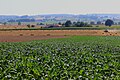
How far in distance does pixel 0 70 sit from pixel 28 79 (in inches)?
117

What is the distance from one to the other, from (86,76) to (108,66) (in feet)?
15.4

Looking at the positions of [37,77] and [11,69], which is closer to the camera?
[37,77]

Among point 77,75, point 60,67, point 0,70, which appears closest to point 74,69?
point 60,67

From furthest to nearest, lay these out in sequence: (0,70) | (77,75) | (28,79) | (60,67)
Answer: (60,67), (0,70), (77,75), (28,79)

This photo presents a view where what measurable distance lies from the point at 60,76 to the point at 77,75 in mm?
889

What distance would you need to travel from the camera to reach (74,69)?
767 inches

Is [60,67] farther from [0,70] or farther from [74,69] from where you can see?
[0,70]

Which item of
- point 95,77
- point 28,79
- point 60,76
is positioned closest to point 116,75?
point 95,77

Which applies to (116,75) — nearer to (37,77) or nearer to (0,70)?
(37,77)

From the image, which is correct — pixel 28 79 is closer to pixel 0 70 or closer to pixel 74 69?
pixel 0 70

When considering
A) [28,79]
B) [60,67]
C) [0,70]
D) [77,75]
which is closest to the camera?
[28,79]

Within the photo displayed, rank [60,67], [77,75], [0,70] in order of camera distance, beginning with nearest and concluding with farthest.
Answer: [77,75] → [0,70] → [60,67]

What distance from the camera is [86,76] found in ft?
54.9

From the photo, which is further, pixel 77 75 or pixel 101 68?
pixel 101 68
